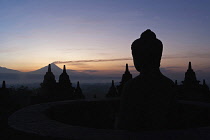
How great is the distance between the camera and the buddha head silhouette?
5.43 m

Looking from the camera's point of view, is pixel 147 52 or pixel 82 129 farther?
pixel 147 52

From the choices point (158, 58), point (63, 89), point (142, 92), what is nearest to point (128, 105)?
point (142, 92)

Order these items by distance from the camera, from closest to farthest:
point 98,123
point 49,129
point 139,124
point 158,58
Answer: point 49,129 < point 139,124 < point 158,58 < point 98,123

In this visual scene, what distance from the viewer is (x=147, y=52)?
5426mm

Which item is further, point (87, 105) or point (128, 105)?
point (87, 105)

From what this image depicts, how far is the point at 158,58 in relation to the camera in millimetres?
5609

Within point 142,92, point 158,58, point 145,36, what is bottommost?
point 142,92

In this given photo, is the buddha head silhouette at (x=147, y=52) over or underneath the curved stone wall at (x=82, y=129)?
over

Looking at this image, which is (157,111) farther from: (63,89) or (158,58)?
(63,89)

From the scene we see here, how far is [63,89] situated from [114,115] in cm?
1569

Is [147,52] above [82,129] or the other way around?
above

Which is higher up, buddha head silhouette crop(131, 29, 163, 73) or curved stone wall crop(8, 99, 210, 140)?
buddha head silhouette crop(131, 29, 163, 73)

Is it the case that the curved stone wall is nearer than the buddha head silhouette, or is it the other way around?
the curved stone wall

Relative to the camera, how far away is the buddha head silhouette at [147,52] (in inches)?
214
